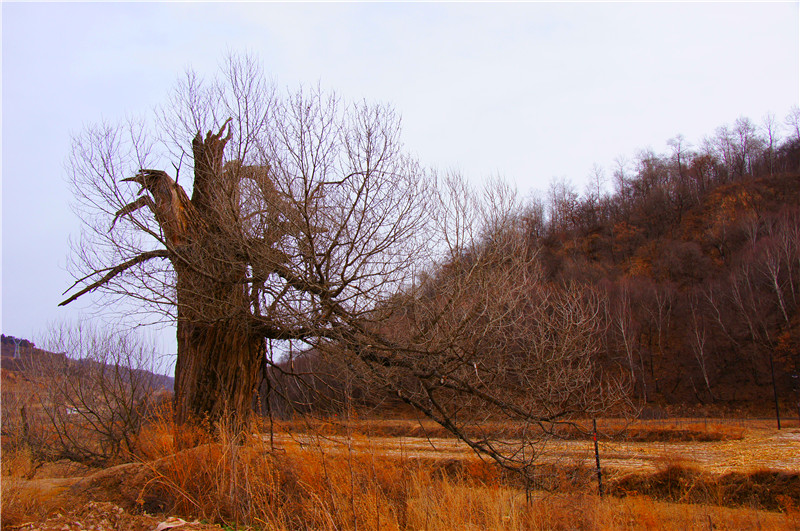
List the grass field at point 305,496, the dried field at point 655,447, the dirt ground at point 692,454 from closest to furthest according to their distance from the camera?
the grass field at point 305,496
the dried field at point 655,447
the dirt ground at point 692,454

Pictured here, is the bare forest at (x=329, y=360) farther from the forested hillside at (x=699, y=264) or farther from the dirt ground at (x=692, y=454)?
the forested hillside at (x=699, y=264)

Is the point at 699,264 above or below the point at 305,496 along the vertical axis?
above

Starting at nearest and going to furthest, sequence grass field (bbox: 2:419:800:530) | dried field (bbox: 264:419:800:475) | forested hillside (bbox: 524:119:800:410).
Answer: grass field (bbox: 2:419:800:530), dried field (bbox: 264:419:800:475), forested hillside (bbox: 524:119:800:410)

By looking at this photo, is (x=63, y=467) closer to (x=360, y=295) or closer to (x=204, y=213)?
(x=204, y=213)

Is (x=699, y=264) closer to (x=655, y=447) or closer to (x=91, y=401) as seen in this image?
(x=655, y=447)

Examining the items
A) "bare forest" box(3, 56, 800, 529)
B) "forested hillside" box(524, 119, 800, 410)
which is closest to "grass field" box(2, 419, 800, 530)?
"bare forest" box(3, 56, 800, 529)

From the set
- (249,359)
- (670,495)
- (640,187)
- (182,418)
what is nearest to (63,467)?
(182,418)

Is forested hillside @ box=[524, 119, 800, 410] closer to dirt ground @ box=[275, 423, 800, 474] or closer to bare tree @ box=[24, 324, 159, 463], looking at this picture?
dirt ground @ box=[275, 423, 800, 474]

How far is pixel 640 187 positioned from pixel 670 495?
71374mm

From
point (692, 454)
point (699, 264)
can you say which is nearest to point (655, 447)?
point (692, 454)

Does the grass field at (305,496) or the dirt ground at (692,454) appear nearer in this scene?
the grass field at (305,496)

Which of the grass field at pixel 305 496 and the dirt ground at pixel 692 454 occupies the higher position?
the grass field at pixel 305 496

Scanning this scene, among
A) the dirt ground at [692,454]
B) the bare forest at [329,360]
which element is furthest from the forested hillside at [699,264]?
the bare forest at [329,360]

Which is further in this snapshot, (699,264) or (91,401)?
(699,264)
